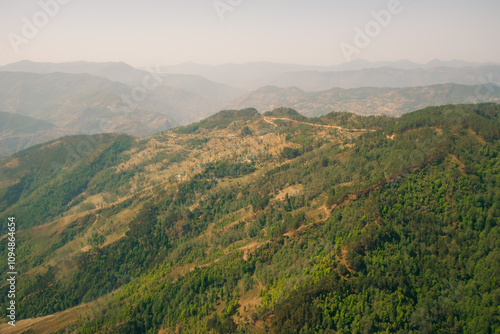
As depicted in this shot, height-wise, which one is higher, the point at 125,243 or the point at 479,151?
the point at 479,151

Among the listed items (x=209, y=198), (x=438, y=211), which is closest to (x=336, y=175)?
(x=438, y=211)

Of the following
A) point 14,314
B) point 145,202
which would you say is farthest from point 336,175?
point 14,314

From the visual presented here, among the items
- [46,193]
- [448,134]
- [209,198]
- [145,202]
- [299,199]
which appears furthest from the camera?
[46,193]

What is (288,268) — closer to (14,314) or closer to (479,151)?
(479,151)

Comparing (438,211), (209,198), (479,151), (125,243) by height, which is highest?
(479,151)

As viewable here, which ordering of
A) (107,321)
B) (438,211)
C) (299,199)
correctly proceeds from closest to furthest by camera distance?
(438,211)
(107,321)
(299,199)

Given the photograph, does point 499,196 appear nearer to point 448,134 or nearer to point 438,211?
point 438,211

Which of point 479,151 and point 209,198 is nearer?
point 479,151
